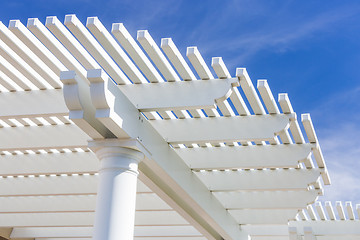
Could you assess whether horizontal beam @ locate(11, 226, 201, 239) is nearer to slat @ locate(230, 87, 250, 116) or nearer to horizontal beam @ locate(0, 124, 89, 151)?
horizontal beam @ locate(0, 124, 89, 151)

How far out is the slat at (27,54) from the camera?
7.38 m

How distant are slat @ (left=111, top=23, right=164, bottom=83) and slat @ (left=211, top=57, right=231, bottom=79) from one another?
97 centimetres

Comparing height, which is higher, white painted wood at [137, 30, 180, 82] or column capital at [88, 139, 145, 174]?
white painted wood at [137, 30, 180, 82]

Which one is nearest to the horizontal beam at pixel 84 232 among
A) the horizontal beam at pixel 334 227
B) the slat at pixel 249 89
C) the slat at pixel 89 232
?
the slat at pixel 89 232

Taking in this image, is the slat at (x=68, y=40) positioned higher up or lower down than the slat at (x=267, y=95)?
lower down

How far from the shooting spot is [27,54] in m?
7.74

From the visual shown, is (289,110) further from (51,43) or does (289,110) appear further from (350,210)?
(350,210)

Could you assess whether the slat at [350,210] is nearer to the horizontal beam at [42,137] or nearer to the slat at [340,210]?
the slat at [340,210]

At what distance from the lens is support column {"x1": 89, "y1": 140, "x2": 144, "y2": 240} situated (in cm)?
770

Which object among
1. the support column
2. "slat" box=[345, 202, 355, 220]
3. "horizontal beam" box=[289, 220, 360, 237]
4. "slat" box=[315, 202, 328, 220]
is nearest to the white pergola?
the support column

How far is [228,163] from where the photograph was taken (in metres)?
10.9

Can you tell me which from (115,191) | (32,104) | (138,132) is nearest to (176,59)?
(138,132)

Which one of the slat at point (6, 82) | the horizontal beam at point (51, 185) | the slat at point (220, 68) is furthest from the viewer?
the horizontal beam at point (51, 185)

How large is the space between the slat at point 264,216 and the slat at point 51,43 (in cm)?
807
